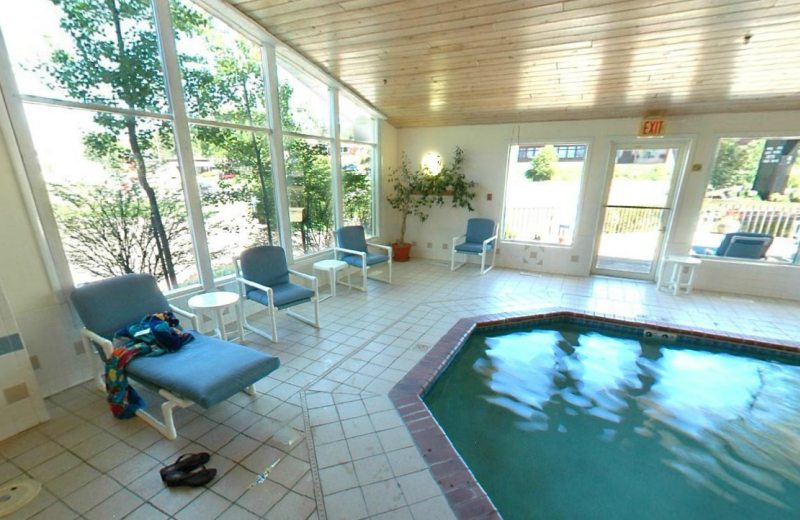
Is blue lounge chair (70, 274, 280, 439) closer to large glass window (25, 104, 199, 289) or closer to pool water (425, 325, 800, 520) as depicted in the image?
large glass window (25, 104, 199, 289)

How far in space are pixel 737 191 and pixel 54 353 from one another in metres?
7.50

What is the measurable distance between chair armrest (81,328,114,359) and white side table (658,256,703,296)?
6095 mm

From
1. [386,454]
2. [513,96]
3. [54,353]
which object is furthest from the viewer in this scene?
[513,96]

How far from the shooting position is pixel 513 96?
13.9 feet

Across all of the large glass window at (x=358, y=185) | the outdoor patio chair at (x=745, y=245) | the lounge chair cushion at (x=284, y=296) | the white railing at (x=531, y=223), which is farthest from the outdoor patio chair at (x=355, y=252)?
the outdoor patio chair at (x=745, y=245)

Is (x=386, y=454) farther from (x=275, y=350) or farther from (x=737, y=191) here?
(x=737, y=191)

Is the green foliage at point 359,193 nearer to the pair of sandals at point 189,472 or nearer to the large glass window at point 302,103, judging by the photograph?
the large glass window at point 302,103

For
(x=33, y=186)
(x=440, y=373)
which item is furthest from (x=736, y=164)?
(x=33, y=186)

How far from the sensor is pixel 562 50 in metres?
3.09

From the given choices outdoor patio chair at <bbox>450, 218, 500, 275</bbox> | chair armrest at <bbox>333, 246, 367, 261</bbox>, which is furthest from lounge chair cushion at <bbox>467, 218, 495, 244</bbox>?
chair armrest at <bbox>333, 246, 367, 261</bbox>

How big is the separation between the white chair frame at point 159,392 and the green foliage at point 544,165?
16.5 feet

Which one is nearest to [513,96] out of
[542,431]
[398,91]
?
[398,91]

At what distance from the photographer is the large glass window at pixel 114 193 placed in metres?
2.41

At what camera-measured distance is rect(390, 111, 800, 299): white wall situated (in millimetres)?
4266
